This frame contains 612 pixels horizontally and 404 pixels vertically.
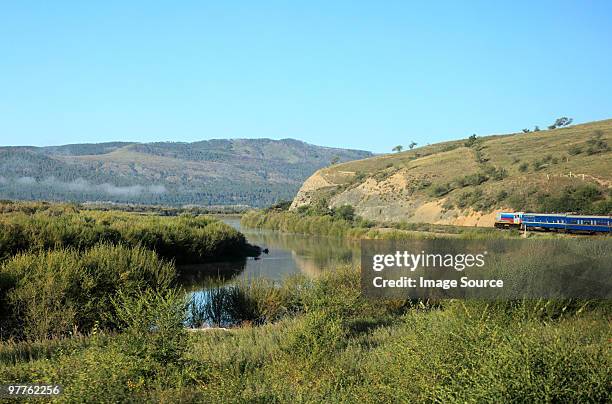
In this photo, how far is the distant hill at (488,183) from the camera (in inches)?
2566

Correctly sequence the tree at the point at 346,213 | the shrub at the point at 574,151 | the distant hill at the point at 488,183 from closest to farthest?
the distant hill at the point at 488,183, the shrub at the point at 574,151, the tree at the point at 346,213

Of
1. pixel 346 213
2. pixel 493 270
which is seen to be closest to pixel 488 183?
pixel 346 213

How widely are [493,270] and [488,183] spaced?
64.8m

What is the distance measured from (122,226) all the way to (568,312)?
28.9m

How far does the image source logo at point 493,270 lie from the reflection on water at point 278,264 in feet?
17.0

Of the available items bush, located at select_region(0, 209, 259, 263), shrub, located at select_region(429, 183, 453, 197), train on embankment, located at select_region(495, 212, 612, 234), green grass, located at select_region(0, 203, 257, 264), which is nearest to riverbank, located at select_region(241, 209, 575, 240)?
train on embankment, located at select_region(495, 212, 612, 234)

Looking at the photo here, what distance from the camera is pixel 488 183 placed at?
256 feet

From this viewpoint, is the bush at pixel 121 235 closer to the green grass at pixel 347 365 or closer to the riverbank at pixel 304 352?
the riverbank at pixel 304 352

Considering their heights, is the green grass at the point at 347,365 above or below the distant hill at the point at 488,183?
below

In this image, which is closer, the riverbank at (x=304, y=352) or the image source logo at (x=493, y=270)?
the riverbank at (x=304, y=352)

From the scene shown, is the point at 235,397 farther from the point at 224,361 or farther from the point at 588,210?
the point at 588,210

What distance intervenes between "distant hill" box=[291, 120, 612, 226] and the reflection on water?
1653cm

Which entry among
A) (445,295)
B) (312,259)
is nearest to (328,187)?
(312,259)

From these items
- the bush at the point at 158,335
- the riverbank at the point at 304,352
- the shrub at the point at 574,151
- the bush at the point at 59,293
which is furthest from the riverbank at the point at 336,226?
the bush at the point at 158,335
